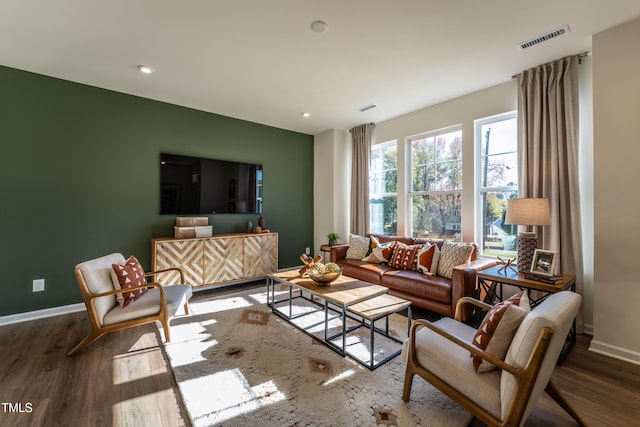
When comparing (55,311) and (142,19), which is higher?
(142,19)

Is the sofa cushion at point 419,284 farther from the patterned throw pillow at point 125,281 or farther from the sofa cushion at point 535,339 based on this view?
the patterned throw pillow at point 125,281

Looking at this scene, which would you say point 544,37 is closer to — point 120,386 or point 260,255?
Result: point 260,255

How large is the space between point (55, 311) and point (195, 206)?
77.9 inches

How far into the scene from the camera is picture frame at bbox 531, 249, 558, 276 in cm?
236

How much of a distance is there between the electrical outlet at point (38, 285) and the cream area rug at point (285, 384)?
170 cm

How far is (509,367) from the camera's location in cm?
125

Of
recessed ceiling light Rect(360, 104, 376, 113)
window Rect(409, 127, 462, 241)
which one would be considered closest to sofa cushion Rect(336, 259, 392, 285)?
window Rect(409, 127, 462, 241)

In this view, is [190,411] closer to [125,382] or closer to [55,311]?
[125,382]

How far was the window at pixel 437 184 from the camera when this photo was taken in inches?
152

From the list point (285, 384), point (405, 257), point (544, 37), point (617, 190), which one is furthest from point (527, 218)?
point (285, 384)

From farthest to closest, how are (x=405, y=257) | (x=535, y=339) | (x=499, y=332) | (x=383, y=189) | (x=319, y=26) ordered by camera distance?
(x=383, y=189), (x=405, y=257), (x=319, y=26), (x=499, y=332), (x=535, y=339)

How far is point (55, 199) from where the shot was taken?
3186mm

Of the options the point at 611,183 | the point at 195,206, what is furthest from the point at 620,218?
the point at 195,206

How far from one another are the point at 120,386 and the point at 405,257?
3130 mm
